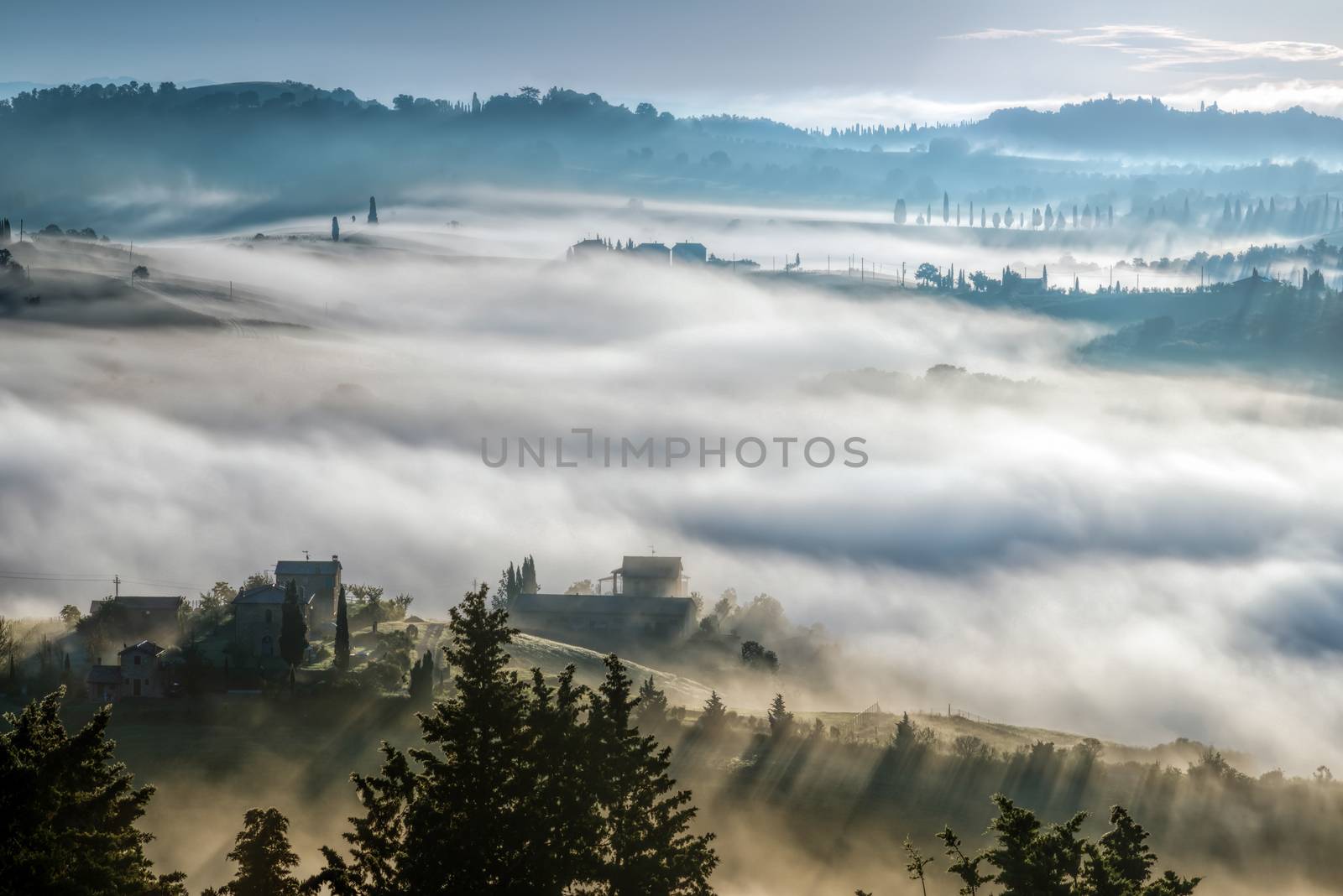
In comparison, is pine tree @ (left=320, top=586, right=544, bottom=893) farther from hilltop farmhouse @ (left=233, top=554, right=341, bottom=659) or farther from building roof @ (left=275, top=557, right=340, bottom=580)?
building roof @ (left=275, top=557, right=340, bottom=580)

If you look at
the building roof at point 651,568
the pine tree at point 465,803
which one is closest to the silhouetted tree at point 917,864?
the pine tree at point 465,803

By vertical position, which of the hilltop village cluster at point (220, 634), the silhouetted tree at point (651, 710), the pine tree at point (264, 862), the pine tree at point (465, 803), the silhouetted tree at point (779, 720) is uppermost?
the pine tree at point (465, 803)

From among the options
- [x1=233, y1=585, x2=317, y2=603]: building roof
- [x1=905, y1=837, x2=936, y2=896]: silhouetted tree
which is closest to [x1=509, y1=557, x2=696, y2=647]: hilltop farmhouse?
[x1=233, y1=585, x2=317, y2=603]: building roof

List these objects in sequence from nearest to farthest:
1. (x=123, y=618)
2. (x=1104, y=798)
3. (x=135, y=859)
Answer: (x=135, y=859)
(x=1104, y=798)
(x=123, y=618)

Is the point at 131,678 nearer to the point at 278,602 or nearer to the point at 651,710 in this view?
the point at 278,602

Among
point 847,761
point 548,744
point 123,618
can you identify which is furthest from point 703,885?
point 123,618

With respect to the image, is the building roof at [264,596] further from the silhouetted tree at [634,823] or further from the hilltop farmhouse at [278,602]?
the silhouetted tree at [634,823]

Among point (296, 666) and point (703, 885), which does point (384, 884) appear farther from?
point (296, 666)
